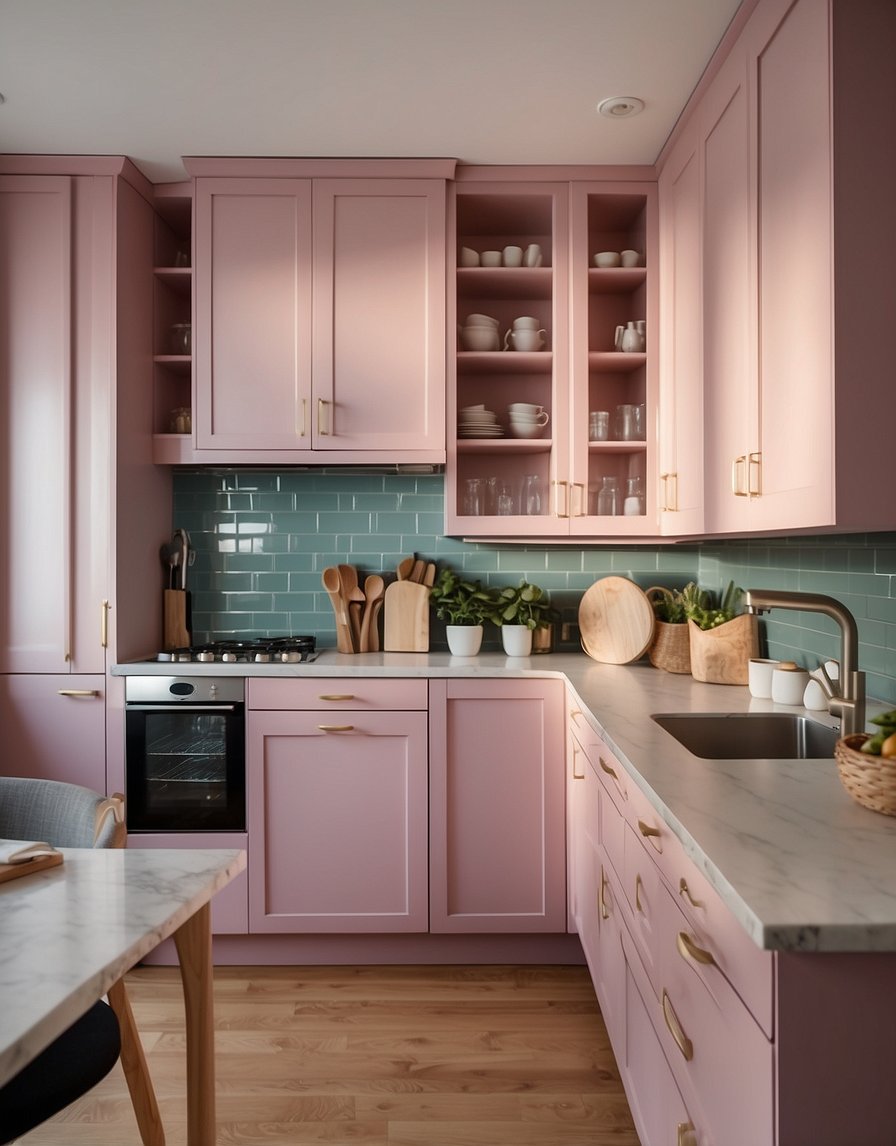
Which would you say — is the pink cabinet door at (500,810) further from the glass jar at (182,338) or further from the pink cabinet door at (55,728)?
the glass jar at (182,338)

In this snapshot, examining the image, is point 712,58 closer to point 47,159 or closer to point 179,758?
point 47,159

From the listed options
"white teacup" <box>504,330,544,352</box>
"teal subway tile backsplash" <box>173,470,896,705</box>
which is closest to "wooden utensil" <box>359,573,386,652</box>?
"teal subway tile backsplash" <box>173,470,896,705</box>

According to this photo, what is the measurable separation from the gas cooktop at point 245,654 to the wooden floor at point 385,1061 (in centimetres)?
102

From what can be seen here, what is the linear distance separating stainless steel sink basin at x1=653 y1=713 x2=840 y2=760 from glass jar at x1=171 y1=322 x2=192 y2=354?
218cm

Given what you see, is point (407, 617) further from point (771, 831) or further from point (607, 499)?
point (771, 831)

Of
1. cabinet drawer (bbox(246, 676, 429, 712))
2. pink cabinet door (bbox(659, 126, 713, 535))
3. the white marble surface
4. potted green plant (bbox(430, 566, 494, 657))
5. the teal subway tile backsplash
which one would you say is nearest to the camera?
the white marble surface

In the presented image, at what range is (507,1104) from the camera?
205cm

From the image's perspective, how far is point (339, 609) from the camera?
3105mm

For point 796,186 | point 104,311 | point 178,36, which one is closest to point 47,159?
point 104,311

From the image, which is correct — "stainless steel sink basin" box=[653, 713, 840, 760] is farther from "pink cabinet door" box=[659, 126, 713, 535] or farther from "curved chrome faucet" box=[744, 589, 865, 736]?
"pink cabinet door" box=[659, 126, 713, 535]

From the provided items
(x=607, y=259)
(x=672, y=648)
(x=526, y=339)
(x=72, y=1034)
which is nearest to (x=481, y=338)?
(x=526, y=339)

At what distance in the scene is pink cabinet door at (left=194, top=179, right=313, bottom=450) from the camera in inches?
114

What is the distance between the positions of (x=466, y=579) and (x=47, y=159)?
2043 millimetres

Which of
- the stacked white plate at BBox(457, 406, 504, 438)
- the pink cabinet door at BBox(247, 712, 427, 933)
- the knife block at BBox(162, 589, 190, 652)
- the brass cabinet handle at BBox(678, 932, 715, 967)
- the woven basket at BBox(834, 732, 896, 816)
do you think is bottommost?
the pink cabinet door at BBox(247, 712, 427, 933)
